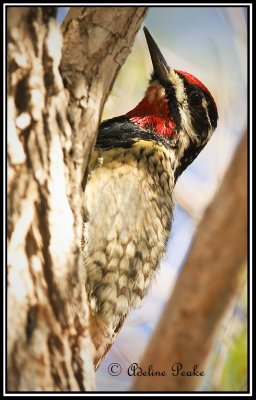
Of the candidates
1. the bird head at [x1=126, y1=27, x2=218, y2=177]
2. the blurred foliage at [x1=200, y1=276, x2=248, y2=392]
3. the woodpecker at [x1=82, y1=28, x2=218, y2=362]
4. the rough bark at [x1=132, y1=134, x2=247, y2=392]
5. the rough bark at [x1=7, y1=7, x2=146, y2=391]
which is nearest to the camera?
the rough bark at [x1=132, y1=134, x2=247, y2=392]

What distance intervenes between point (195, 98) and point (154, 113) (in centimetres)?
16

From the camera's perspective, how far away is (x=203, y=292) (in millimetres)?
1134

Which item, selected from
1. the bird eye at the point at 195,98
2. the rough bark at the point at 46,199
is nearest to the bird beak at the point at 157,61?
the bird eye at the point at 195,98

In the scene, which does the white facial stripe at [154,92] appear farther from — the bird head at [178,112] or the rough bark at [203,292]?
the rough bark at [203,292]

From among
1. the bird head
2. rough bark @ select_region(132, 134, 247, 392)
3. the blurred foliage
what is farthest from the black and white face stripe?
rough bark @ select_region(132, 134, 247, 392)

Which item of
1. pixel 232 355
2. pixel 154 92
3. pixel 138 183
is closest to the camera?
pixel 232 355

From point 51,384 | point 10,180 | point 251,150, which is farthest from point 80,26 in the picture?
point 51,384

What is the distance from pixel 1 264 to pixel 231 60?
1.00 m

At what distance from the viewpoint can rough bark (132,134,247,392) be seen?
3.64 feet

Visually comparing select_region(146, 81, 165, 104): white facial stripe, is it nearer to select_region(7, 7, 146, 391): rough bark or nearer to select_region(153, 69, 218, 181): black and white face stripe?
select_region(153, 69, 218, 181): black and white face stripe

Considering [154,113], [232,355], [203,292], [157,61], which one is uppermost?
[157,61]

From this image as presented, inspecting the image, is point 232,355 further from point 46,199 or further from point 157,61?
point 157,61

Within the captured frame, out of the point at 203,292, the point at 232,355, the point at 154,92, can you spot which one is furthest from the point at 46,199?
the point at 154,92

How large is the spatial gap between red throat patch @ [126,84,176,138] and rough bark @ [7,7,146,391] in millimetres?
605
